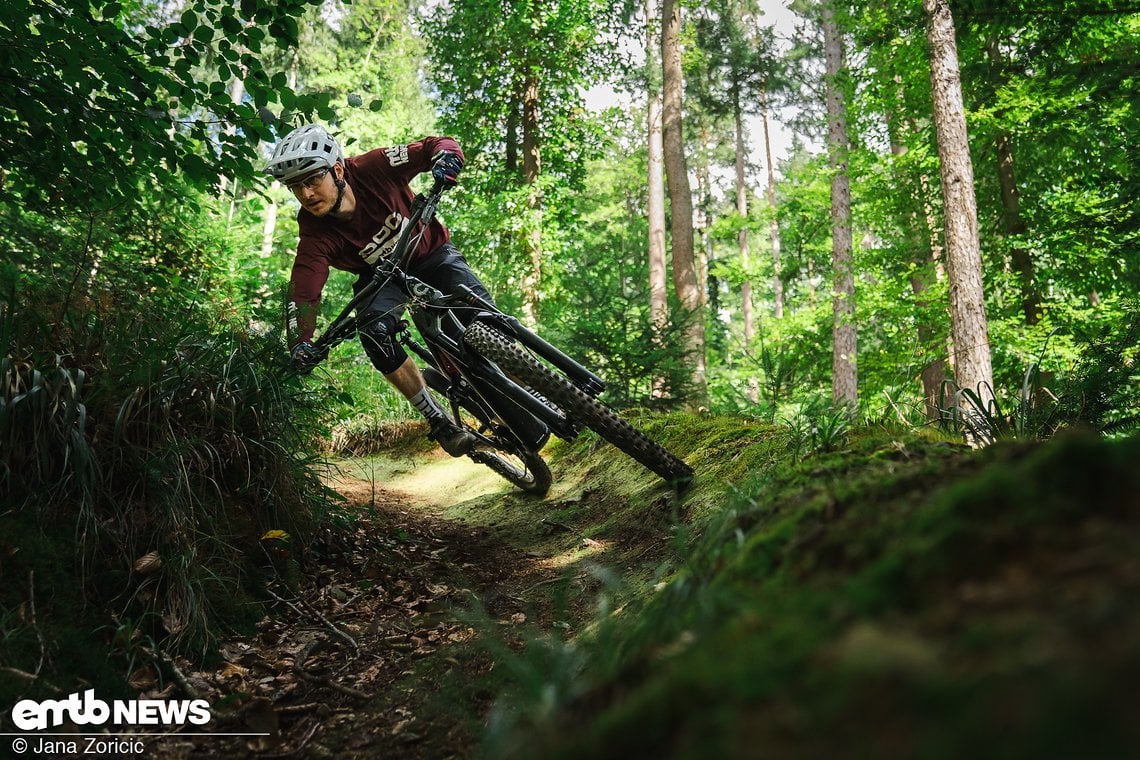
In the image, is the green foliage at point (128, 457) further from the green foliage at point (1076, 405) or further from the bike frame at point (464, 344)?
the green foliage at point (1076, 405)

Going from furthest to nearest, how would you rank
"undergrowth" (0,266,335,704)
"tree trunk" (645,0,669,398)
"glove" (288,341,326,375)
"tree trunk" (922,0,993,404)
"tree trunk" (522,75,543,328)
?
"tree trunk" (645,0,669,398)
"tree trunk" (522,75,543,328)
"tree trunk" (922,0,993,404)
"glove" (288,341,326,375)
"undergrowth" (0,266,335,704)

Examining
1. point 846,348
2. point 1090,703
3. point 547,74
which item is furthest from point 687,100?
point 1090,703

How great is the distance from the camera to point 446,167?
4480 millimetres

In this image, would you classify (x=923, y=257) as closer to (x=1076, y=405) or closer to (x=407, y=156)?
(x=1076, y=405)

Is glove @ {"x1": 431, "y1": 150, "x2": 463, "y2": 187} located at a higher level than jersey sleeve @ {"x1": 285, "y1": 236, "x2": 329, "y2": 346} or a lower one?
higher

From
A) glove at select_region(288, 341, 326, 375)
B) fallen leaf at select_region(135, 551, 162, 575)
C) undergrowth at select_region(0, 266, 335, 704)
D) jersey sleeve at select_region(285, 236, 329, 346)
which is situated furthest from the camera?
jersey sleeve at select_region(285, 236, 329, 346)

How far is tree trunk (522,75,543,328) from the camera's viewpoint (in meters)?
14.3

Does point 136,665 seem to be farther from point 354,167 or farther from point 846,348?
point 846,348

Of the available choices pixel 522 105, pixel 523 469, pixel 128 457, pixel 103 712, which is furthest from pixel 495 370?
pixel 522 105

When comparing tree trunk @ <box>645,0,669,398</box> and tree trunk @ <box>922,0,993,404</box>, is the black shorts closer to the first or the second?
tree trunk @ <box>922,0,993,404</box>

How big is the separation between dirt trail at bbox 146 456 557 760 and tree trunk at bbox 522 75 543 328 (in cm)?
993

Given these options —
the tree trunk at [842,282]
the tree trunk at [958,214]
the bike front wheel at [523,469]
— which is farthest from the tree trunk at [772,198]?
the bike front wheel at [523,469]

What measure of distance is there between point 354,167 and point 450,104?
463 inches

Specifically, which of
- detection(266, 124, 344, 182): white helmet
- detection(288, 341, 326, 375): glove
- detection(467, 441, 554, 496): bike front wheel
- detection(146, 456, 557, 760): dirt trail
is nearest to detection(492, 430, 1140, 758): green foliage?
detection(146, 456, 557, 760): dirt trail
